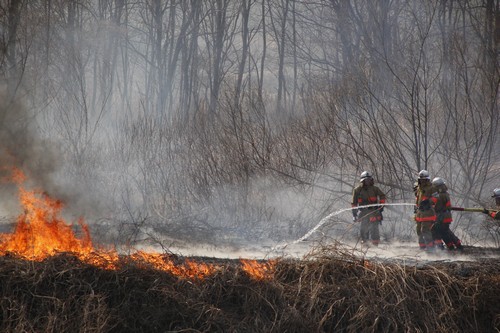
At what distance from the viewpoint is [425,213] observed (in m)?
12.1

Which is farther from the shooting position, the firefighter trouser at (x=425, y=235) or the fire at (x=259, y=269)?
the firefighter trouser at (x=425, y=235)

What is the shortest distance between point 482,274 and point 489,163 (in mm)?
7235

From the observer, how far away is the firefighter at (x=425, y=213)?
1206cm

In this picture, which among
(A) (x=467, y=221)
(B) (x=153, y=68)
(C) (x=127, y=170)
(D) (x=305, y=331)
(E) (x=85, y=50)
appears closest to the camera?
(D) (x=305, y=331)

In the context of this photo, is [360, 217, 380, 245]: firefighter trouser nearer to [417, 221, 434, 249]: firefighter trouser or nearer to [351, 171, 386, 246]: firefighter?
[351, 171, 386, 246]: firefighter

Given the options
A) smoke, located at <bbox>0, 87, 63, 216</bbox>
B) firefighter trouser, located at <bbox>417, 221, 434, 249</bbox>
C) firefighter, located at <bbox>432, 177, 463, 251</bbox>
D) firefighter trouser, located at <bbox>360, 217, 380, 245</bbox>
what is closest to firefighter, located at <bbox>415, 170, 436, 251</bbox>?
firefighter trouser, located at <bbox>417, 221, 434, 249</bbox>

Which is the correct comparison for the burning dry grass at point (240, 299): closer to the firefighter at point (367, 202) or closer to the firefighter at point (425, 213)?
the firefighter at point (425, 213)

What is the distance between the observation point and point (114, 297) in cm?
766

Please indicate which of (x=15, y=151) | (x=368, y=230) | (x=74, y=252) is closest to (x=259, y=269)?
(x=74, y=252)

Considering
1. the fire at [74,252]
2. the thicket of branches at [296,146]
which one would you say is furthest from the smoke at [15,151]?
the fire at [74,252]

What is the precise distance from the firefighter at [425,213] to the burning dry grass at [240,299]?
3672mm

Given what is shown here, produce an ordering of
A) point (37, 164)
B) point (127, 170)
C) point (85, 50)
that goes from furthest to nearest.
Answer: point (85, 50) → point (127, 170) → point (37, 164)

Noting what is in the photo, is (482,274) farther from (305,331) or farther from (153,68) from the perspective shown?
(153,68)

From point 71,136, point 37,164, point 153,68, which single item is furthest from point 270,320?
point 153,68
